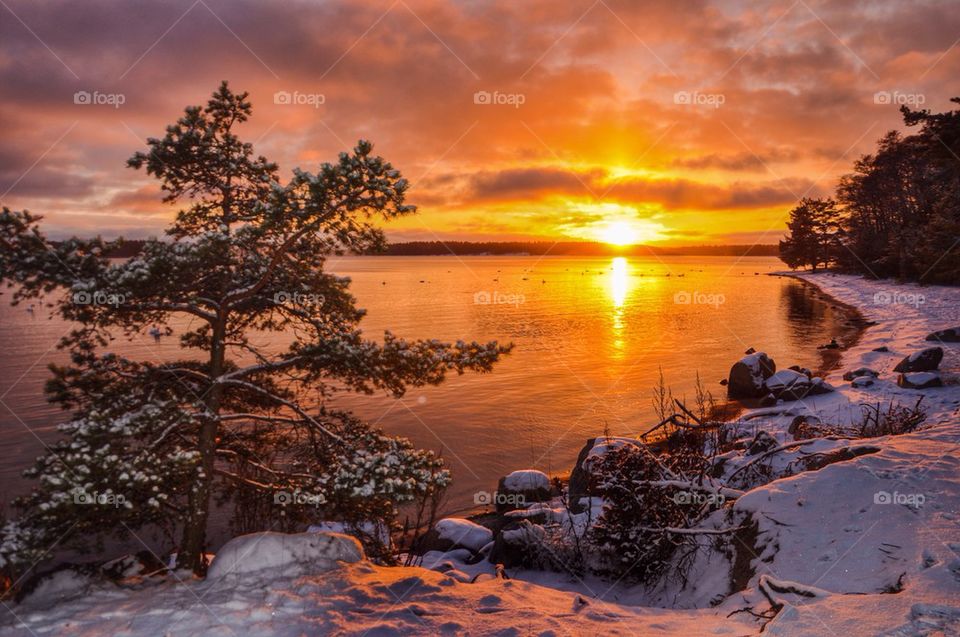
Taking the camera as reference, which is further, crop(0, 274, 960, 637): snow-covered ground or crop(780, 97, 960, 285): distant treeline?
crop(780, 97, 960, 285): distant treeline

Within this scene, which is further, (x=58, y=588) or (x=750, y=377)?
(x=750, y=377)

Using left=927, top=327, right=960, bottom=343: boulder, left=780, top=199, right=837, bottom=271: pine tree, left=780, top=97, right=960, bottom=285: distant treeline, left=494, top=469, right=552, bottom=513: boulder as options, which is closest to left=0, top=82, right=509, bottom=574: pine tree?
left=494, top=469, right=552, bottom=513: boulder

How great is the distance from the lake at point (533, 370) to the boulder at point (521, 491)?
104 cm

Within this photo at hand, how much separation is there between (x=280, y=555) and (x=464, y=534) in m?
4.73

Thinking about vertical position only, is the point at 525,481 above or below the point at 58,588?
below

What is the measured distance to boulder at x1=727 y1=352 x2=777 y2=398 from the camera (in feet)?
75.9

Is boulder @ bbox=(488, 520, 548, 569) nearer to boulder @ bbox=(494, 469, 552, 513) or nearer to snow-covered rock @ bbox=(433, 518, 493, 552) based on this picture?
snow-covered rock @ bbox=(433, 518, 493, 552)

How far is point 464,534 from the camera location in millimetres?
11523

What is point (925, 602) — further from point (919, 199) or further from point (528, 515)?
point (919, 199)

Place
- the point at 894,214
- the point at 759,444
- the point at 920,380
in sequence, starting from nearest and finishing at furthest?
the point at 759,444
the point at 920,380
the point at 894,214

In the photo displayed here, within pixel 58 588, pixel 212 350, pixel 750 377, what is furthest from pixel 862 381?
pixel 58 588

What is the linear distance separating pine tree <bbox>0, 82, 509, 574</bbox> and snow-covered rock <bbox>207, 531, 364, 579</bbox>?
0.41m

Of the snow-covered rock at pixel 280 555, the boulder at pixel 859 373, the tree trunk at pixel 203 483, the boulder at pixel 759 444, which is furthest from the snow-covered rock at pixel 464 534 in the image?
the boulder at pixel 859 373

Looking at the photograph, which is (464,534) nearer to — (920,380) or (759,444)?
(759,444)
